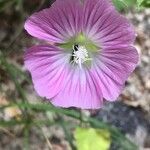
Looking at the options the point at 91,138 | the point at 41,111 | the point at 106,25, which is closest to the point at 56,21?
the point at 106,25

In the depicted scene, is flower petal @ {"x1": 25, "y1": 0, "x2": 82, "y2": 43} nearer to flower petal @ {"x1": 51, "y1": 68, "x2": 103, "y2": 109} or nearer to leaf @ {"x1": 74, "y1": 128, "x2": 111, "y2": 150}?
flower petal @ {"x1": 51, "y1": 68, "x2": 103, "y2": 109}

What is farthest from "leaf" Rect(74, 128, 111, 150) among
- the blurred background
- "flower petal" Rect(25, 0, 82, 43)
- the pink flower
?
"flower petal" Rect(25, 0, 82, 43)

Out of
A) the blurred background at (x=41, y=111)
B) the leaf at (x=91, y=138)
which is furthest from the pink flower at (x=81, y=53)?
the blurred background at (x=41, y=111)

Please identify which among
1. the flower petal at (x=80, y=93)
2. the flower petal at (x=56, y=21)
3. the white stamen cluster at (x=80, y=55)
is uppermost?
the flower petal at (x=56, y=21)

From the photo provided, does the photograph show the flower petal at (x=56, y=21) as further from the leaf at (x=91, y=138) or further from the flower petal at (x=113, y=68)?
the leaf at (x=91, y=138)

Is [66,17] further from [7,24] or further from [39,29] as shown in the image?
[7,24]

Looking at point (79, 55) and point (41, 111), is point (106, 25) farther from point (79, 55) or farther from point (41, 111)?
point (41, 111)

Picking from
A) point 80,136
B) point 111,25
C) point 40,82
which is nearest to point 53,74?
point 40,82
